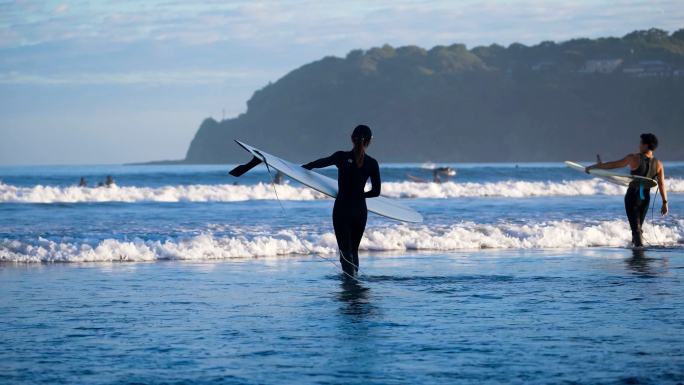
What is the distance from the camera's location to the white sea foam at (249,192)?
28875 millimetres

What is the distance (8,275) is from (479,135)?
11562cm

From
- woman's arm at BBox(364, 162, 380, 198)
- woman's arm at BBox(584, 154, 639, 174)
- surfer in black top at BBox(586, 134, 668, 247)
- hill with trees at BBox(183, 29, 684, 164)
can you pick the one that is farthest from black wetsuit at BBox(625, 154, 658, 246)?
hill with trees at BBox(183, 29, 684, 164)

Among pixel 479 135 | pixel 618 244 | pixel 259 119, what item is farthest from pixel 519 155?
pixel 618 244

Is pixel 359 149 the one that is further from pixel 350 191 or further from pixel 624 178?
pixel 624 178

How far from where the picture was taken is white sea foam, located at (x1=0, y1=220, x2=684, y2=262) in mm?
11898

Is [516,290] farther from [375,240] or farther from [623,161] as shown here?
[375,240]

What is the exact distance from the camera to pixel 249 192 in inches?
1233

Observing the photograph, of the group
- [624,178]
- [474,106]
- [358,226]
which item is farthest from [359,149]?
[474,106]

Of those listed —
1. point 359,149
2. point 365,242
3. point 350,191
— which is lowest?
point 365,242

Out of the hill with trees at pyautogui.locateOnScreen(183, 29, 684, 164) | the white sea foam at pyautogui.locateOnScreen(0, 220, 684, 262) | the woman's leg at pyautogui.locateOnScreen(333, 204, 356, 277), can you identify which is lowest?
the white sea foam at pyautogui.locateOnScreen(0, 220, 684, 262)

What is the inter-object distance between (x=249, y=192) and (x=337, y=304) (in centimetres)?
2442

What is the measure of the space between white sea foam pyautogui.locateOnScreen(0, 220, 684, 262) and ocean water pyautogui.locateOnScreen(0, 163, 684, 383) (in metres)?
0.04

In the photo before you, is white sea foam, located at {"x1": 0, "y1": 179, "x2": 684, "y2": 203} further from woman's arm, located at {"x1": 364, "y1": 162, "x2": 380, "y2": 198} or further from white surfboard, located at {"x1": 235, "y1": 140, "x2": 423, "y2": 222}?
woman's arm, located at {"x1": 364, "y1": 162, "x2": 380, "y2": 198}

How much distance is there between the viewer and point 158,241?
1241 centimetres
